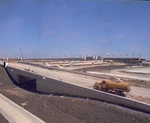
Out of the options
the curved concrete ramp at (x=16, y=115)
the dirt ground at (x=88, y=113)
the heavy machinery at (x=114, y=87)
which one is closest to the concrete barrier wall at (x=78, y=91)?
the dirt ground at (x=88, y=113)

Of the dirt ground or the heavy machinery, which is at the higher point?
the heavy machinery

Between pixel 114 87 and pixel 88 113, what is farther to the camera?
pixel 114 87

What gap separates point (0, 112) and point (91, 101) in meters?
9.13

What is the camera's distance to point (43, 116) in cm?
1343

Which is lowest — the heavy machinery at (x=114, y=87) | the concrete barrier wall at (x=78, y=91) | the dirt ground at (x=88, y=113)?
the dirt ground at (x=88, y=113)

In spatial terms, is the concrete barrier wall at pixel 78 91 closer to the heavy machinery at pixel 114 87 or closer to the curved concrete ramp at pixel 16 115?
the heavy machinery at pixel 114 87

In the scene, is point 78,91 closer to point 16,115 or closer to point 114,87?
point 114,87

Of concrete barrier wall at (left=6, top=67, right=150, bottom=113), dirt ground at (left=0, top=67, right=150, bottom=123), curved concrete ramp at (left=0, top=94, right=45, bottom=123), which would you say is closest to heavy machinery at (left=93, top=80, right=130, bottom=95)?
concrete barrier wall at (left=6, top=67, right=150, bottom=113)

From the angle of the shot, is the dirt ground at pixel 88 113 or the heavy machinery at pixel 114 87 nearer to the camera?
the dirt ground at pixel 88 113

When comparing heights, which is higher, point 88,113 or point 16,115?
point 16,115

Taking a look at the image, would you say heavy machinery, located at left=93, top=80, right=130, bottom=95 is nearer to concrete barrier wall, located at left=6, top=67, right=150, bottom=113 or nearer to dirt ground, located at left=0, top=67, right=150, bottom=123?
concrete barrier wall, located at left=6, top=67, right=150, bottom=113

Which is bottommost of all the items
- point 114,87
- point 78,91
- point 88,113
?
point 88,113

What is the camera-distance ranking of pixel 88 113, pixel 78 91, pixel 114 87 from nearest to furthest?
pixel 88 113
pixel 114 87
pixel 78 91

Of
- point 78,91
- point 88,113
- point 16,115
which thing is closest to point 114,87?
point 88,113
